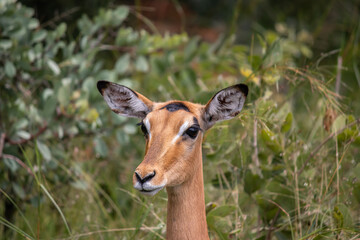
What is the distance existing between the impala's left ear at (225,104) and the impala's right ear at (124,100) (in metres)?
0.39

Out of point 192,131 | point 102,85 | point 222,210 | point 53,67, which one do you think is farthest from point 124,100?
point 53,67

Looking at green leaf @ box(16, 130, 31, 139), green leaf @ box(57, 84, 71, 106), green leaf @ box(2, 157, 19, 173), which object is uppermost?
green leaf @ box(57, 84, 71, 106)

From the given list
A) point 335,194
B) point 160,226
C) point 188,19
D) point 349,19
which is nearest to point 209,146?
point 160,226

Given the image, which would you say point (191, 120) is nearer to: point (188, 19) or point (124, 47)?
point (124, 47)

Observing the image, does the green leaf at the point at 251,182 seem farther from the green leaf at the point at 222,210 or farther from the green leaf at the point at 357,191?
the green leaf at the point at 357,191

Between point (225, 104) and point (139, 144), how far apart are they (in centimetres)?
307

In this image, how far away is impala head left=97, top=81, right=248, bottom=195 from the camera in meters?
2.74

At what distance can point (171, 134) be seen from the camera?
2949 millimetres

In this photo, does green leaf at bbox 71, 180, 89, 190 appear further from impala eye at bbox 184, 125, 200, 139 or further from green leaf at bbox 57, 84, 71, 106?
impala eye at bbox 184, 125, 200, 139

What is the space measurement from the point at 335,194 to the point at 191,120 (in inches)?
56.8

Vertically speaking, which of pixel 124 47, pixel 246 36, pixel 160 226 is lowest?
pixel 246 36

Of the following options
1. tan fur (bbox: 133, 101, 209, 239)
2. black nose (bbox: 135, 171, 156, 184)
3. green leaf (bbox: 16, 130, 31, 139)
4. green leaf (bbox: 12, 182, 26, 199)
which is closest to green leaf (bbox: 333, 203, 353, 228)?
tan fur (bbox: 133, 101, 209, 239)

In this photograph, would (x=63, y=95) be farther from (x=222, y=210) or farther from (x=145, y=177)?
(x=145, y=177)

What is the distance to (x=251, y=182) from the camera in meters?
3.88
